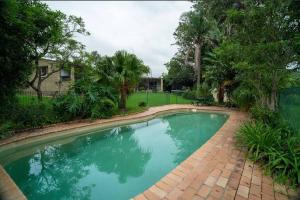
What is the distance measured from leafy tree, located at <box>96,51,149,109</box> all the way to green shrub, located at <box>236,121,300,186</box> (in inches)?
317

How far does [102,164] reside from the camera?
221 inches

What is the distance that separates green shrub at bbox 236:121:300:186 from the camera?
3.58 meters

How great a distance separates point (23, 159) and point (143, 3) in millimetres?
7183

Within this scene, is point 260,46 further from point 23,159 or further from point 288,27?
point 23,159

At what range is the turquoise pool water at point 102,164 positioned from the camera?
4164 millimetres

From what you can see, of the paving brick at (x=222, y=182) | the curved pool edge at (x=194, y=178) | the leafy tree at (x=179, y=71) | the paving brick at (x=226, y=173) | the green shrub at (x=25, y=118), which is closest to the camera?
the curved pool edge at (x=194, y=178)

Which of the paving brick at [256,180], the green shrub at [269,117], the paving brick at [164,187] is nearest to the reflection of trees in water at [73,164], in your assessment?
the paving brick at [164,187]

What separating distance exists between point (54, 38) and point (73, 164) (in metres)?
6.70

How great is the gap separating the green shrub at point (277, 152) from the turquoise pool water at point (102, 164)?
2105mm

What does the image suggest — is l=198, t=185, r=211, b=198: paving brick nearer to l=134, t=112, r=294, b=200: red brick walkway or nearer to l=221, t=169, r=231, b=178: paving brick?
l=134, t=112, r=294, b=200: red brick walkway

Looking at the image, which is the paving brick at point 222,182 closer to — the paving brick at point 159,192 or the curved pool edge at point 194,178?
the curved pool edge at point 194,178

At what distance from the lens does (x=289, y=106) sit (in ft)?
20.0

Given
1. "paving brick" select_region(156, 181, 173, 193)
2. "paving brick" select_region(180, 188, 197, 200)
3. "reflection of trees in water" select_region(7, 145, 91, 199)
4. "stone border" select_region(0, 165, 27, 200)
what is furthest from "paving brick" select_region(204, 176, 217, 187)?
"stone border" select_region(0, 165, 27, 200)

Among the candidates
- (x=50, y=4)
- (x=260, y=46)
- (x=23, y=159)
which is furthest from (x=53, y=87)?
(x=260, y=46)
